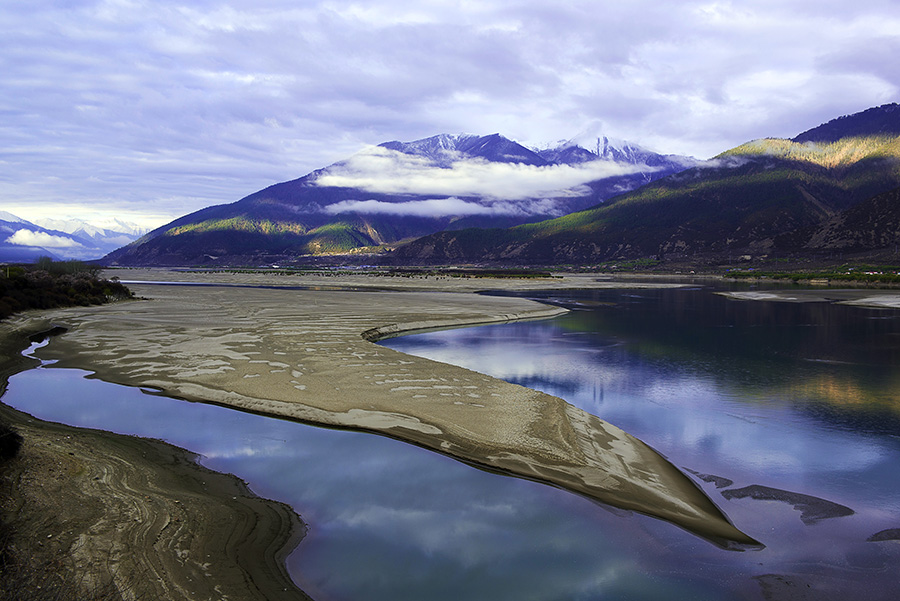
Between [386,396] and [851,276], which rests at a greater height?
[386,396]

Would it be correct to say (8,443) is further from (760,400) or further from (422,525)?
(760,400)

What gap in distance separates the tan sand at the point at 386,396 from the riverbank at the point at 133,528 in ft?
15.9

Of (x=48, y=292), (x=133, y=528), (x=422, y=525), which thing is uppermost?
(x=48, y=292)

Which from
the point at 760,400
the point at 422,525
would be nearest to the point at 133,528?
the point at 422,525

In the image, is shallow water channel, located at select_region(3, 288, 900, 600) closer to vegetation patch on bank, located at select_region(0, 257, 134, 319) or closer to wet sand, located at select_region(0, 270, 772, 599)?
wet sand, located at select_region(0, 270, 772, 599)

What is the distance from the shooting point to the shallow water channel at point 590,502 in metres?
8.77

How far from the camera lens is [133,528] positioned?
8.93 m

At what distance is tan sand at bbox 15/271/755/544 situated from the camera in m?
12.2

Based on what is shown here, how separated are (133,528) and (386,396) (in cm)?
947

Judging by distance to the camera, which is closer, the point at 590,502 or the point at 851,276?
the point at 590,502

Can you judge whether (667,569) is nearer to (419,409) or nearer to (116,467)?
(419,409)

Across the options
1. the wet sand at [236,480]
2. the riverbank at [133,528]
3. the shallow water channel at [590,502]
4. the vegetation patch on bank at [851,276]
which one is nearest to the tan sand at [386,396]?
the wet sand at [236,480]

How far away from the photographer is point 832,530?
10320 mm

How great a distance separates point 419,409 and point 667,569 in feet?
29.0
